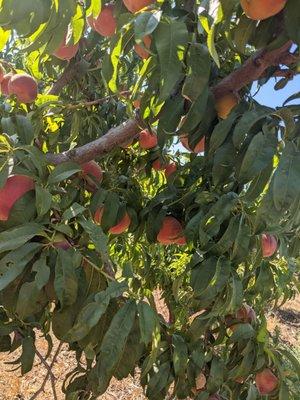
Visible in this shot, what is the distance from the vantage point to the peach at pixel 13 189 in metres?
0.86

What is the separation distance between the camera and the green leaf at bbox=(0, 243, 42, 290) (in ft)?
2.34

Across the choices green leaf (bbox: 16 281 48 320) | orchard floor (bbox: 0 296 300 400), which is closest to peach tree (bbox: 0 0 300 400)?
green leaf (bbox: 16 281 48 320)

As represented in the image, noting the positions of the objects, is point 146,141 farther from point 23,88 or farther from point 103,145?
point 23,88

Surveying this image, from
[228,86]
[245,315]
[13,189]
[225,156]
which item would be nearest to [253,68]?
[228,86]

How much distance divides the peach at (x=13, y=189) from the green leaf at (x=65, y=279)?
0.56 ft

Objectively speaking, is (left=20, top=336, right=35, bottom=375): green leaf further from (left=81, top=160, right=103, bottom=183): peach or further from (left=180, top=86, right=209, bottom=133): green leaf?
(left=180, top=86, right=209, bottom=133): green leaf

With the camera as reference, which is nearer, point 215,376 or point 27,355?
point 27,355

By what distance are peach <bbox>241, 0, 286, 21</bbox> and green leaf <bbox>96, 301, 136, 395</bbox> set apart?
493 mm

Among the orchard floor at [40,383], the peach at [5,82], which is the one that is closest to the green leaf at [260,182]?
the peach at [5,82]

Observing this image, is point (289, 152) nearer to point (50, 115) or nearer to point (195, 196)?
point (195, 196)

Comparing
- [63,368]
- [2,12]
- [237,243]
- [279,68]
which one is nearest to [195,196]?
[237,243]

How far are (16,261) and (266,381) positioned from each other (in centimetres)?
82

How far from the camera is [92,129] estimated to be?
148cm

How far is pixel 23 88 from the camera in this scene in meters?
1.22
